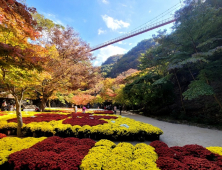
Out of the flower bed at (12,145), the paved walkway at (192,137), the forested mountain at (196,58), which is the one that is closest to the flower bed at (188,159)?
the paved walkway at (192,137)

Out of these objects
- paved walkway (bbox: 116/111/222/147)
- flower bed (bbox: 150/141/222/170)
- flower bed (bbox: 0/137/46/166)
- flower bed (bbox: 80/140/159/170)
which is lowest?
paved walkway (bbox: 116/111/222/147)

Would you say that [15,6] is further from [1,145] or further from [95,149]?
[95,149]

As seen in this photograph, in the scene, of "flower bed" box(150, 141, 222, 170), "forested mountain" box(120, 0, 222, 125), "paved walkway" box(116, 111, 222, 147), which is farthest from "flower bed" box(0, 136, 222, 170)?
"forested mountain" box(120, 0, 222, 125)

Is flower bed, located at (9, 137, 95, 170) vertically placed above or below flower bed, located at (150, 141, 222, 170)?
above

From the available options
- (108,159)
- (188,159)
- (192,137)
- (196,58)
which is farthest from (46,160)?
(196,58)

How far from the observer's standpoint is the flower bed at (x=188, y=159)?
7.57 feet

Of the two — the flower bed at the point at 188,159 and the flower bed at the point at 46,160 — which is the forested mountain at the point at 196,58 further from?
the flower bed at the point at 46,160

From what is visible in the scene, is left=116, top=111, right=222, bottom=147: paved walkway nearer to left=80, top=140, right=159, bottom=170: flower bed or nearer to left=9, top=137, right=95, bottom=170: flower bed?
left=80, top=140, right=159, bottom=170: flower bed

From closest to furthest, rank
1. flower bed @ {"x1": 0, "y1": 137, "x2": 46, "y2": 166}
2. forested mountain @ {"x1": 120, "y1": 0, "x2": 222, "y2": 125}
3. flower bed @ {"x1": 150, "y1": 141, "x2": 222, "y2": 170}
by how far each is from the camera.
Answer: flower bed @ {"x1": 150, "y1": 141, "x2": 222, "y2": 170} < flower bed @ {"x1": 0, "y1": 137, "x2": 46, "y2": 166} < forested mountain @ {"x1": 120, "y1": 0, "x2": 222, "y2": 125}

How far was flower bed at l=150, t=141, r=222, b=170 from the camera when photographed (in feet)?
7.57

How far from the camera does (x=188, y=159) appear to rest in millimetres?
2572

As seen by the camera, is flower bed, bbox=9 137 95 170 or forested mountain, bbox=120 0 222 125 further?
forested mountain, bbox=120 0 222 125

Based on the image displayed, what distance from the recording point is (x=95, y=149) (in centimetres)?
302

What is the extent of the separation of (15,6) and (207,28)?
426 inches
